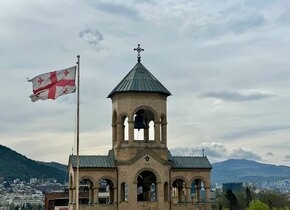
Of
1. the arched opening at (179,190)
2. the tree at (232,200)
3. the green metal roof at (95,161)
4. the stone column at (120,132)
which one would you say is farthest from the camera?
the tree at (232,200)

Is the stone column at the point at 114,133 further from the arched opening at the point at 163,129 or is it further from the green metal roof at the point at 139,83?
the arched opening at the point at 163,129

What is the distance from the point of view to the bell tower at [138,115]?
6250cm

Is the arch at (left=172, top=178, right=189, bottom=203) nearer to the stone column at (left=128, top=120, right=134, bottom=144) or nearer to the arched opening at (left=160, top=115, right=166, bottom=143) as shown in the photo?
the arched opening at (left=160, top=115, right=166, bottom=143)

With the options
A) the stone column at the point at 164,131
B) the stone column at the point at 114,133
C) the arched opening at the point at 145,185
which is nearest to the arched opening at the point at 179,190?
the arched opening at the point at 145,185

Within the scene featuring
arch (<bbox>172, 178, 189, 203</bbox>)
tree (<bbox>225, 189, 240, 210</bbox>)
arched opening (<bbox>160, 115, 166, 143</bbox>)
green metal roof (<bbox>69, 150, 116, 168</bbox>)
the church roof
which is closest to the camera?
green metal roof (<bbox>69, 150, 116, 168</bbox>)

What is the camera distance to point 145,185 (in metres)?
65.7

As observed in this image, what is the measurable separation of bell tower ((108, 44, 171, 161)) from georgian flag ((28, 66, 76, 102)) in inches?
833

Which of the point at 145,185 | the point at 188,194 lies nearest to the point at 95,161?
the point at 145,185

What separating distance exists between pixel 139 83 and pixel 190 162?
934cm

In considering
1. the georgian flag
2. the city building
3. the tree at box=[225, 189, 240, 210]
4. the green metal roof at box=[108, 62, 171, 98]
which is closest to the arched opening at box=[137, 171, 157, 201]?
the city building

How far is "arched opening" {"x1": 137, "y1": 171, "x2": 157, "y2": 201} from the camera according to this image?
64500 millimetres

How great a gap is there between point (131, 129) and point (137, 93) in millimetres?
3586

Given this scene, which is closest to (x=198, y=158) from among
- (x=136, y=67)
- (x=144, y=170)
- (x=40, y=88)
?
(x=144, y=170)

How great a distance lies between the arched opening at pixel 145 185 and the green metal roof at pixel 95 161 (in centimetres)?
342
